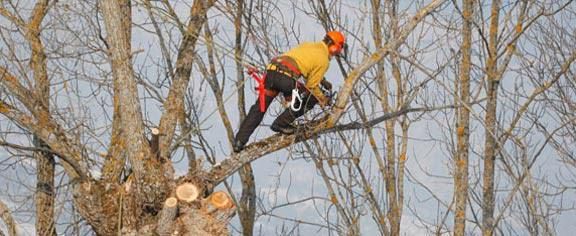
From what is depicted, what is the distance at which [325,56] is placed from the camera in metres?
6.80

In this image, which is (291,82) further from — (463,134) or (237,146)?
(463,134)

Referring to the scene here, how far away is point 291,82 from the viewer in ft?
21.6

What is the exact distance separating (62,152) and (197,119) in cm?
584

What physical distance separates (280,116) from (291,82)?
1.04 feet

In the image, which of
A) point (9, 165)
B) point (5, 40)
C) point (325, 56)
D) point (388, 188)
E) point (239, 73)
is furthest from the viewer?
point (239, 73)

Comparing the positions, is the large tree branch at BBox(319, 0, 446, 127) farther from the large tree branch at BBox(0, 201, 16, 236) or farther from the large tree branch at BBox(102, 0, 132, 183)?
the large tree branch at BBox(0, 201, 16, 236)

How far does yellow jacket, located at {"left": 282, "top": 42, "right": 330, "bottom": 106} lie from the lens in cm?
664

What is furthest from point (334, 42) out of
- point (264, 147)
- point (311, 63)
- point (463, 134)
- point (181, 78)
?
point (463, 134)

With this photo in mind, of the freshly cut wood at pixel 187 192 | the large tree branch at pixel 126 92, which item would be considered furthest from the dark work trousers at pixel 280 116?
the large tree branch at pixel 126 92

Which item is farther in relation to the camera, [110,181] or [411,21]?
[110,181]

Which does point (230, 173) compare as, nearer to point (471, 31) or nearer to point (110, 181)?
point (110, 181)

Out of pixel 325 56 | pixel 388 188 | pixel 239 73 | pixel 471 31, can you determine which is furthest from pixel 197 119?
pixel 325 56

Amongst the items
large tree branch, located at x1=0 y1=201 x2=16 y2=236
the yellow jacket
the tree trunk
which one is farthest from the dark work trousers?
the tree trunk

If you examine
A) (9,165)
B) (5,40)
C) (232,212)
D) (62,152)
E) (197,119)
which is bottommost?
(232,212)
